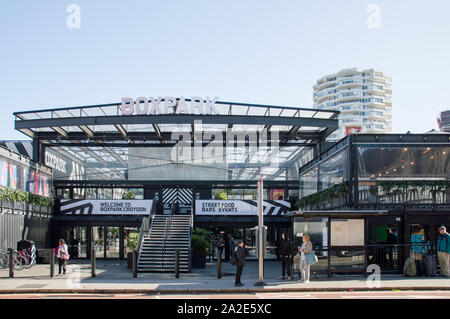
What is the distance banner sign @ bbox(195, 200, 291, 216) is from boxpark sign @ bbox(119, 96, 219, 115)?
6.17m

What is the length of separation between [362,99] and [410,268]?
16269 centimetres

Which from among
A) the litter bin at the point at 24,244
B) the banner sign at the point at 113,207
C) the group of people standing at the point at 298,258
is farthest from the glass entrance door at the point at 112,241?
the group of people standing at the point at 298,258

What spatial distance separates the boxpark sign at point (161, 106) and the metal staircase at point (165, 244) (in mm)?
6358

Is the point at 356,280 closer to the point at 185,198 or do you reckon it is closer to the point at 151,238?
the point at 151,238

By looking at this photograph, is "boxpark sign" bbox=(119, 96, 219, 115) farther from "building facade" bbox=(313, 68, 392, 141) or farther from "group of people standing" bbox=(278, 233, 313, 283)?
"building facade" bbox=(313, 68, 392, 141)

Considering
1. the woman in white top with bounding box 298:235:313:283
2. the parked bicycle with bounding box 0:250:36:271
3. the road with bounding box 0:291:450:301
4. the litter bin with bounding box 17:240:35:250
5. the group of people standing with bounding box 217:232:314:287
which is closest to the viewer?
the road with bounding box 0:291:450:301

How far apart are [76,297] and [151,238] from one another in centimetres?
1225

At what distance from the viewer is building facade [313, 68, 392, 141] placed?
578 ft

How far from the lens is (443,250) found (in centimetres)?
2008

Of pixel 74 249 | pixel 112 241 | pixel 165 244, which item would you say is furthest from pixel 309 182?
pixel 74 249

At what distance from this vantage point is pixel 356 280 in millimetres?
19281

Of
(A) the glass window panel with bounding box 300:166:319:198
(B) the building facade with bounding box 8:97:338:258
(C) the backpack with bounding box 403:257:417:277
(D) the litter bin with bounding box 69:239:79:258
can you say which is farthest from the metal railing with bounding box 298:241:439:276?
(D) the litter bin with bounding box 69:239:79:258

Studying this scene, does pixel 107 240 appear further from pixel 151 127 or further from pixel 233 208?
pixel 233 208
